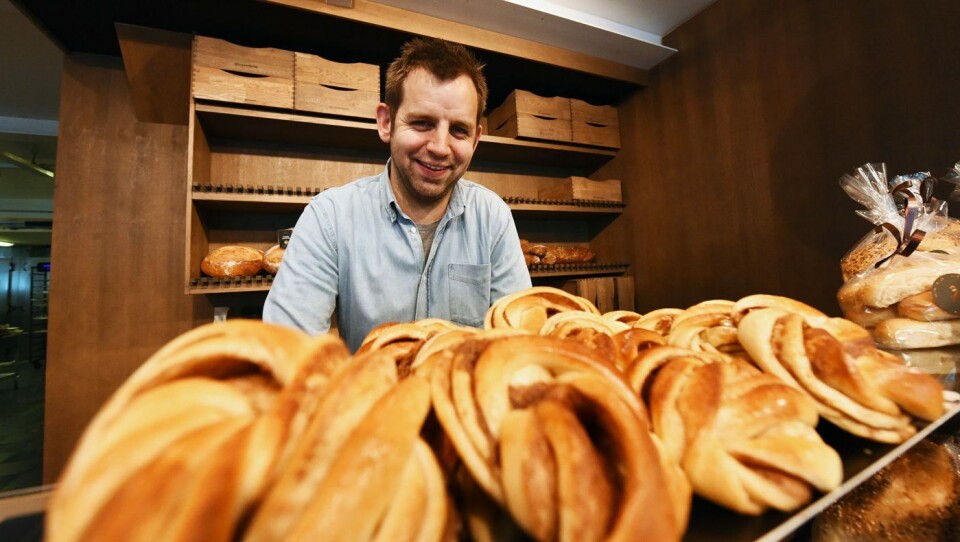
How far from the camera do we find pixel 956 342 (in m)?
0.75

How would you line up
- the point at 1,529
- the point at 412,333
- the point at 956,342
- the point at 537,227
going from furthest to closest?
1. the point at 537,227
2. the point at 956,342
3. the point at 412,333
4. the point at 1,529

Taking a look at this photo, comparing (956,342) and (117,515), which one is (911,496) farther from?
(117,515)

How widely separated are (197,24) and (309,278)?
5.08ft

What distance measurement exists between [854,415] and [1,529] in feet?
2.86

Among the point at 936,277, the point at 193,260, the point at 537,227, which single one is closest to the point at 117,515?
the point at 936,277

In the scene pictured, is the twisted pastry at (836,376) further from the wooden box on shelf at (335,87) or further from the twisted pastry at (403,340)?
the wooden box on shelf at (335,87)

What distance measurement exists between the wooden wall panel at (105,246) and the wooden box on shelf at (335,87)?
988 millimetres

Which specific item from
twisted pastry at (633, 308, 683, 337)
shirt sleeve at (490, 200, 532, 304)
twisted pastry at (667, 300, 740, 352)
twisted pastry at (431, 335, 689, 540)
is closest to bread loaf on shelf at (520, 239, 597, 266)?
shirt sleeve at (490, 200, 532, 304)

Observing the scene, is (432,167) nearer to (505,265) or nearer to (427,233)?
(427,233)

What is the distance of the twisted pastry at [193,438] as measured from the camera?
0.19 meters

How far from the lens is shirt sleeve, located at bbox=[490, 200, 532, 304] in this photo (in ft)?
5.77

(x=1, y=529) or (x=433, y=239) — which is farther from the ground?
(x=433, y=239)

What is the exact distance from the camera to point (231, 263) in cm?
190

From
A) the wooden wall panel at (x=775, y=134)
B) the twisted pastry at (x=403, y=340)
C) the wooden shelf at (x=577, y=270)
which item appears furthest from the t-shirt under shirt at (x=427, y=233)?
the wooden wall panel at (x=775, y=134)
